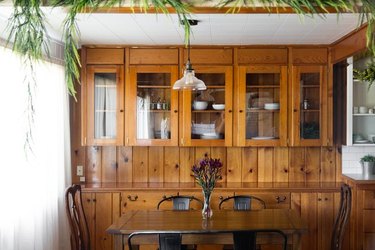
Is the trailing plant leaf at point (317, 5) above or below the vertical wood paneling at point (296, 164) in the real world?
above

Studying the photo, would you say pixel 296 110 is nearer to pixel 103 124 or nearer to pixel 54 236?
pixel 103 124

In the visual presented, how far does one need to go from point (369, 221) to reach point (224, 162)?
1.60m

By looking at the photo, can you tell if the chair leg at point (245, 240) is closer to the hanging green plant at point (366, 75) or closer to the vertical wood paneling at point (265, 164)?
the vertical wood paneling at point (265, 164)

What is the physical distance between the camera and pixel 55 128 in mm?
4012

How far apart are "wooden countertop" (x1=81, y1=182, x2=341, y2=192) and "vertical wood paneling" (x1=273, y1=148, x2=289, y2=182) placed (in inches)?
4.7

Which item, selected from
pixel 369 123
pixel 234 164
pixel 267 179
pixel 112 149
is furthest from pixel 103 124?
pixel 369 123

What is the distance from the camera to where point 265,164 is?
455 centimetres

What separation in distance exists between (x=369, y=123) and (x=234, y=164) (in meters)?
1.58

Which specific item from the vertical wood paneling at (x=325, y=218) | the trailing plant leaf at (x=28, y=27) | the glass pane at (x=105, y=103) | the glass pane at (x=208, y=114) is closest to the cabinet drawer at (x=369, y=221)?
the vertical wood paneling at (x=325, y=218)

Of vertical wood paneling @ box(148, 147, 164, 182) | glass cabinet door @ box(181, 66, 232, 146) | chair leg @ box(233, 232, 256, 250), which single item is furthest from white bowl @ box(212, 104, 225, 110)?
chair leg @ box(233, 232, 256, 250)

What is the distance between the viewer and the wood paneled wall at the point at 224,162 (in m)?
4.54

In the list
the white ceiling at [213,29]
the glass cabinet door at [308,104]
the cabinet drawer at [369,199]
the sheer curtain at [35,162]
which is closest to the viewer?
the sheer curtain at [35,162]

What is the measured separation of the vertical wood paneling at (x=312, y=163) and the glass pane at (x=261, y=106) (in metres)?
0.50

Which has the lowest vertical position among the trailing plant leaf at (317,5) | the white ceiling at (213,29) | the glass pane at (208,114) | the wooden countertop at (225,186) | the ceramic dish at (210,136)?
the wooden countertop at (225,186)
